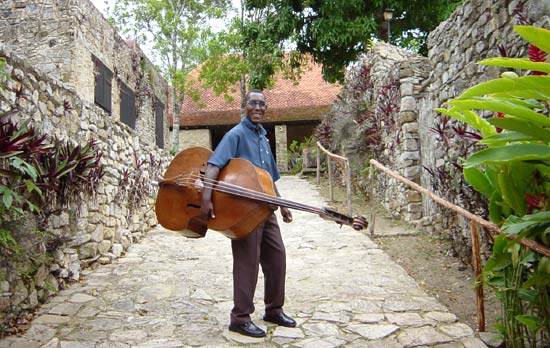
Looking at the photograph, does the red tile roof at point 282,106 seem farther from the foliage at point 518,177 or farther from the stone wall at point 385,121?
the foliage at point 518,177

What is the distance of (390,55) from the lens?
9055 mm

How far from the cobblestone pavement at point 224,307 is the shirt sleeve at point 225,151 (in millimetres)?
1158

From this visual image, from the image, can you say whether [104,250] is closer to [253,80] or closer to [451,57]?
[451,57]

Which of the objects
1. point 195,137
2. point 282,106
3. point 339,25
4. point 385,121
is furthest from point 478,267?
point 195,137

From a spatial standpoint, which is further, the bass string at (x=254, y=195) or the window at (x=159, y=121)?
the window at (x=159, y=121)

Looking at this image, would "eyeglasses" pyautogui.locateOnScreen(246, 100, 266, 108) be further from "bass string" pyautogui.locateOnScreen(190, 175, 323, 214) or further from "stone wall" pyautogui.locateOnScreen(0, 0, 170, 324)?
"stone wall" pyautogui.locateOnScreen(0, 0, 170, 324)

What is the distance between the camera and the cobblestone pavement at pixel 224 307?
3098mm

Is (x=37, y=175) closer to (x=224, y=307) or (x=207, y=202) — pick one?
(x=207, y=202)

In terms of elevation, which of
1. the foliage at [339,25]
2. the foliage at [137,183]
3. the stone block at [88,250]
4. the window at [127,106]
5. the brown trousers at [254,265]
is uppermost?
the foliage at [339,25]

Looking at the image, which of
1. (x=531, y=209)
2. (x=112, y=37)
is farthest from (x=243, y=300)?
(x=112, y=37)

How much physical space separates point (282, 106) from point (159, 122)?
5223 mm

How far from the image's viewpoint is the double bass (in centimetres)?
284

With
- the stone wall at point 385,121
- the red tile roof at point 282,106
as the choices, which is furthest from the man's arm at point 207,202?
the red tile roof at point 282,106

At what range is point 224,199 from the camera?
9.49 feet
